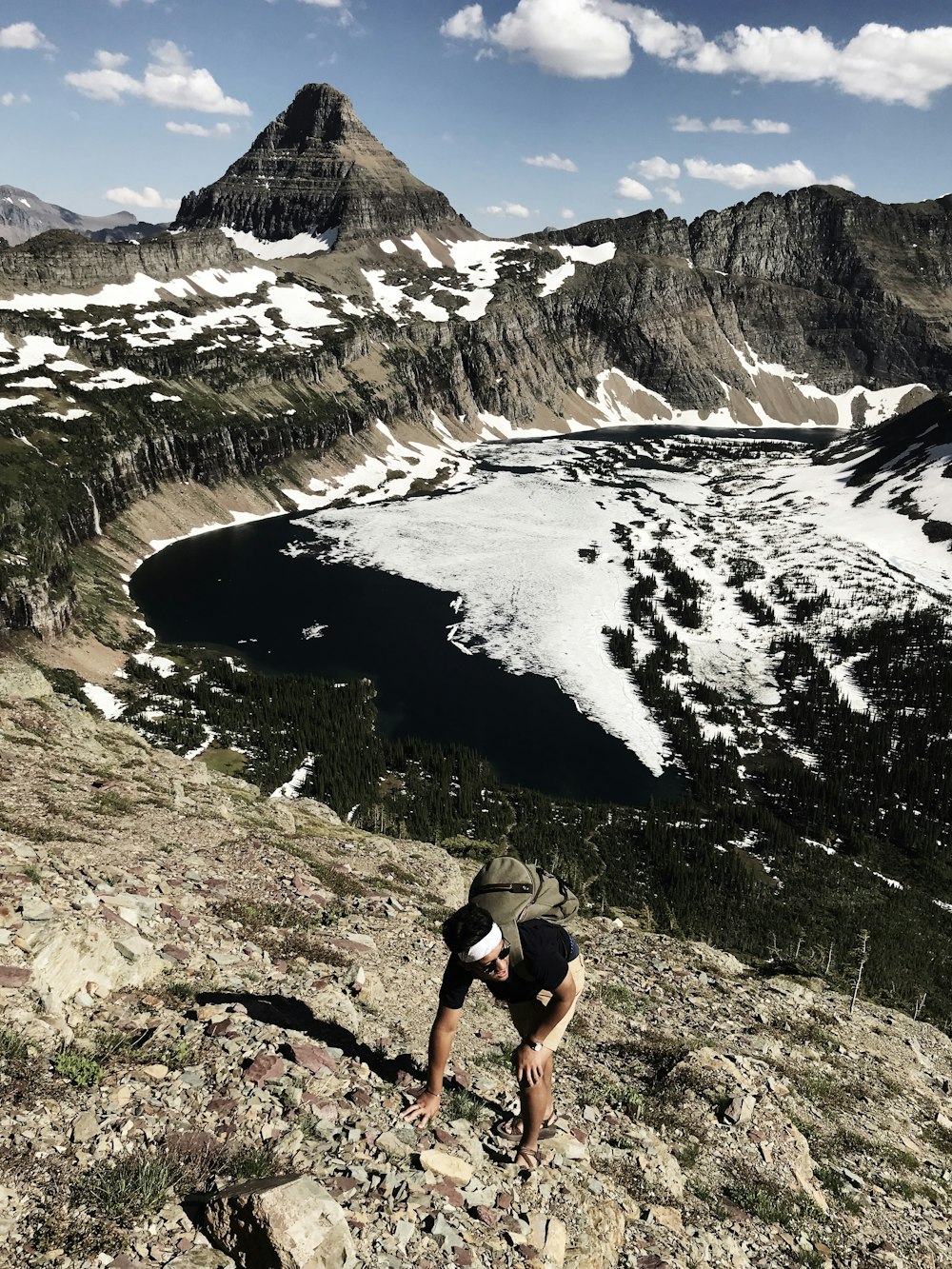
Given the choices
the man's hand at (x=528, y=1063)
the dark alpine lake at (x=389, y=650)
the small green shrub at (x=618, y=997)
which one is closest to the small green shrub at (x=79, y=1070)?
the man's hand at (x=528, y=1063)

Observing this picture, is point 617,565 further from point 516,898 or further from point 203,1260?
point 203,1260

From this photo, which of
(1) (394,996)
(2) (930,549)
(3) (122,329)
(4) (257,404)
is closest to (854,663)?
(2) (930,549)

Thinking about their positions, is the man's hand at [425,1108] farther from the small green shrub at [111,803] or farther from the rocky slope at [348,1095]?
the small green shrub at [111,803]

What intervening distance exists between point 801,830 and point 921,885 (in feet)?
33.9

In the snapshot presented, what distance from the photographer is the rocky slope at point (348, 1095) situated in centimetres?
774

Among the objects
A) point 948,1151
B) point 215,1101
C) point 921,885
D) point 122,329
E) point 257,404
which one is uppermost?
point 122,329

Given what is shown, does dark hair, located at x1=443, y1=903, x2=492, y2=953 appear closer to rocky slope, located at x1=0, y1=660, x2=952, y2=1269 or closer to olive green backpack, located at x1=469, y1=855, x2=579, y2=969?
olive green backpack, located at x1=469, y1=855, x2=579, y2=969

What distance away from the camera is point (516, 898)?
27.8ft

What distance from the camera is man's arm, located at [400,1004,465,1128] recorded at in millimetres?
9070

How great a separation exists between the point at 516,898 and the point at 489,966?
2.53 ft

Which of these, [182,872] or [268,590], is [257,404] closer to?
[268,590]

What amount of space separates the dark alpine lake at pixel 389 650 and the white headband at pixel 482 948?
218 feet

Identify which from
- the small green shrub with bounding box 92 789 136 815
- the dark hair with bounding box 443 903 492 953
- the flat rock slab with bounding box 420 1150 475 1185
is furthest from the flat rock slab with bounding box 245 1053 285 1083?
the small green shrub with bounding box 92 789 136 815

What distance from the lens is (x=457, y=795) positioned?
223 feet
